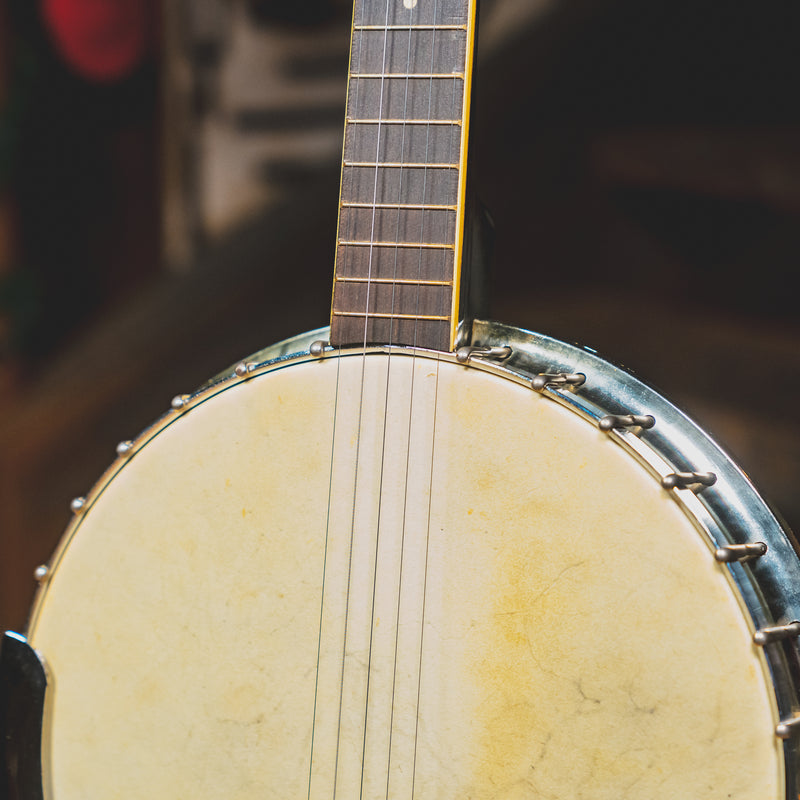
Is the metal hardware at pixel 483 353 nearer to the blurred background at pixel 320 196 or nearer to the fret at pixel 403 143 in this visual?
Result: the fret at pixel 403 143

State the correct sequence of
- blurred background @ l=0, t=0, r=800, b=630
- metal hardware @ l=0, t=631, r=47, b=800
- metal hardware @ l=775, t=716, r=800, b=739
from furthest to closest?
1. blurred background @ l=0, t=0, r=800, b=630
2. metal hardware @ l=0, t=631, r=47, b=800
3. metal hardware @ l=775, t=716, r=800, b=739

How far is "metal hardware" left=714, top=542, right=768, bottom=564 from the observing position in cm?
40

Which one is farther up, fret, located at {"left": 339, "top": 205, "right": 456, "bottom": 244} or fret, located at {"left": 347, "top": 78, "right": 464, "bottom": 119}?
fret, located at {"left": 347, "top": 78, "right": 464, "bottom": 119}

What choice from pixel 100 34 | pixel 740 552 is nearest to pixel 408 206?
pixel 740 552

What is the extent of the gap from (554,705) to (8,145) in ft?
5.72

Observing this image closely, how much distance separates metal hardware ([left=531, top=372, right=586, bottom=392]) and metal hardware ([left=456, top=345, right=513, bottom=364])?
21 mm

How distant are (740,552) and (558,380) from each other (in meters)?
0.11

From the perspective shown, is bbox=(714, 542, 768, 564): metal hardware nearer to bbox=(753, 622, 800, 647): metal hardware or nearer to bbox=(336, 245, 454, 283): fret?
bbox=(753, 622, 800, 647): metal hardware

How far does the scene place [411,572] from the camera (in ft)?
1.52

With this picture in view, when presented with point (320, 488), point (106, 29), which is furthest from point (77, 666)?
point (106, 29)

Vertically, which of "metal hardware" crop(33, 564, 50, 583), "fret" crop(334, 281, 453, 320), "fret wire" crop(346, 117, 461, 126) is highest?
"fret wire" crop(346, 117, 461, 126)

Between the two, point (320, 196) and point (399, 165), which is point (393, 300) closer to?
point (399, 165)

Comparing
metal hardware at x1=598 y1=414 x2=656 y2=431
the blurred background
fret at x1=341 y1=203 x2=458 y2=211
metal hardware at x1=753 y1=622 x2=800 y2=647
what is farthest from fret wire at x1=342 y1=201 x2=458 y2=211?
the blurred background

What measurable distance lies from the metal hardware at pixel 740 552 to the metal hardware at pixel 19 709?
1.25ft
